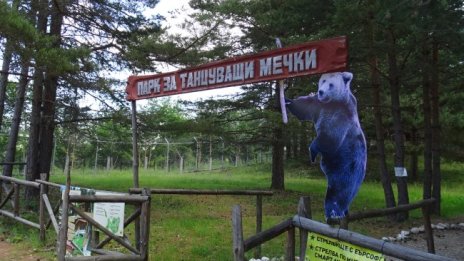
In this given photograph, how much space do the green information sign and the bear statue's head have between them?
167 cm

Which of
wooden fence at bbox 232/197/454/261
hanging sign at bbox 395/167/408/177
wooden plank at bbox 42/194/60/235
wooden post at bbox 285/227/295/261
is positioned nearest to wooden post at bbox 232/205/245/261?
wooden fence at bbox 232/197/454/261

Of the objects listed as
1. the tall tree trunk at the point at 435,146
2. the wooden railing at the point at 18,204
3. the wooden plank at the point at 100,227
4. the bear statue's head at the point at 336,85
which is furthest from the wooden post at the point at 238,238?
the tall tree trunk at the point at 435,146

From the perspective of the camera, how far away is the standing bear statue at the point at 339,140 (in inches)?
195

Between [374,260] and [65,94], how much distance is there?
12.4 meters

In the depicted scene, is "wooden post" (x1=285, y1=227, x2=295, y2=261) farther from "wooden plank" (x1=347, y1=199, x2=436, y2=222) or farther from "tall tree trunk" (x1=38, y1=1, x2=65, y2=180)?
"tall tree trunk" (x1=38, y1=1, x2=65, y2=180)

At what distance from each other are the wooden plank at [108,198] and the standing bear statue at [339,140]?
238 cm

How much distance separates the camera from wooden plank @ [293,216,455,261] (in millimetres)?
2940

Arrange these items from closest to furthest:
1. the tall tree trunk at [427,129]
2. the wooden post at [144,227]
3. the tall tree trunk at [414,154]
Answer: the wooden post at [144,227] → the tall tree trunk at [427,129] → the tall tree trunk at [414,154]

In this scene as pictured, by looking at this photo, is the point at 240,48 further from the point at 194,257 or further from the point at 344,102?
the point at 344,102

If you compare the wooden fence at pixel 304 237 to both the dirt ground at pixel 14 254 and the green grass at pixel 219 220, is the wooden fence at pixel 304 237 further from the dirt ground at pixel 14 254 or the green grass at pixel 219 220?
the dirt ground at pixel 14 254

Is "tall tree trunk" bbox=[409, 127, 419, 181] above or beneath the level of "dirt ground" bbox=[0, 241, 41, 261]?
above

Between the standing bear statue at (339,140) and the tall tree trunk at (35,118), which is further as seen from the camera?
the tall tree trunk at (35,118)

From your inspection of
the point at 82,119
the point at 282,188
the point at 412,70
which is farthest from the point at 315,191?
the point at 82,119

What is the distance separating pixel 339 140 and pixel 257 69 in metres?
1.23
